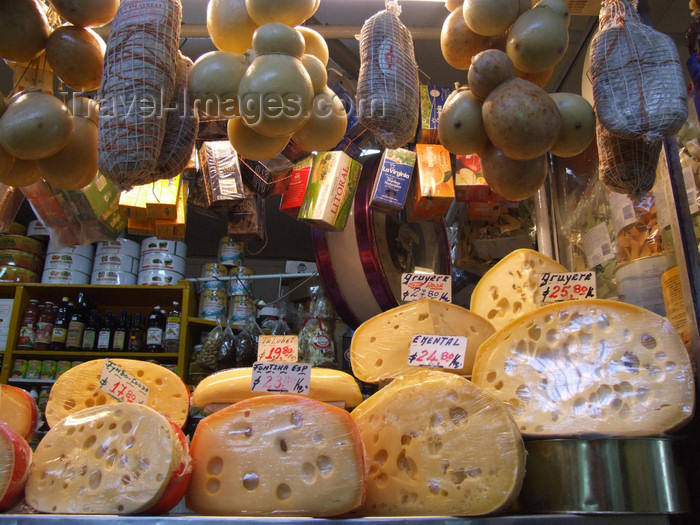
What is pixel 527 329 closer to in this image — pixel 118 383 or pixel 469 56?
pixel 469 56

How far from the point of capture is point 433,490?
3.20 ft

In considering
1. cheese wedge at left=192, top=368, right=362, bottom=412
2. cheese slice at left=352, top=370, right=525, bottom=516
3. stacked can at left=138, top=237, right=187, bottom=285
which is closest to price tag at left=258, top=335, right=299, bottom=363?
cheese wedge at left=192, top=368, right=362, bottom=412

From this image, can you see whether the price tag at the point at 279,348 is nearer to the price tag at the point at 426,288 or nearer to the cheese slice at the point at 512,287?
the price tag at the point at 426,288

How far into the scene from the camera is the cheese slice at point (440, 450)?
0.94m

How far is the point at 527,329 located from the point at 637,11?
90 cm

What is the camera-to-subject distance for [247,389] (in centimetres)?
153

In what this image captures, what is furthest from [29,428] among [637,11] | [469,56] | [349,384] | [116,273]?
[116,273]

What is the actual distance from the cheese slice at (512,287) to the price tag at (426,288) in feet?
0.40

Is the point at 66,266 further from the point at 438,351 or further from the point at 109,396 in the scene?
the point at 438,351

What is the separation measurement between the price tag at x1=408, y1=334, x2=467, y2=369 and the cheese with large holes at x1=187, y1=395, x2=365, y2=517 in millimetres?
457

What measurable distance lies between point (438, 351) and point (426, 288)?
0.40m

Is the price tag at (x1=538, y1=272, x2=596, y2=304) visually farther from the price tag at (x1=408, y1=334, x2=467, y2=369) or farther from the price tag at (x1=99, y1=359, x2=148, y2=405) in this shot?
the price tag at (x1=99, y1=359, x2=148, y2=405)

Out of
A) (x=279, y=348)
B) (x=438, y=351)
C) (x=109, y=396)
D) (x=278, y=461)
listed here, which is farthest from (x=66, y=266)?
(x=278, y=461)

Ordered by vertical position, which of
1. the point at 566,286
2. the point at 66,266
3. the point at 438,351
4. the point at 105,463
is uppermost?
the point at 66,266
